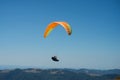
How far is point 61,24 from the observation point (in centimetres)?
3419

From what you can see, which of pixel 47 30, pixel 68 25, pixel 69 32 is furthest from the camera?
pixel 47 30

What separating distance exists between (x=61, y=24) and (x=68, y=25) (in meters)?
1.23

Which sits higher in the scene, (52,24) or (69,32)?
(52,24)

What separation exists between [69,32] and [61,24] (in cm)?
306

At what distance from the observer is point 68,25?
112 ft

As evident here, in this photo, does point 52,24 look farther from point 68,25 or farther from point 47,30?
point 68,25

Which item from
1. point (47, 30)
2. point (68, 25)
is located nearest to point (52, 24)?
point (47, 30)

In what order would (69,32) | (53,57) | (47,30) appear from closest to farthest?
(69,32) < (53,57) < (47,30)

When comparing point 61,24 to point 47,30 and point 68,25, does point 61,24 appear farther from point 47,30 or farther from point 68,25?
point 47,30

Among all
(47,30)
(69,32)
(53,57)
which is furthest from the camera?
(47,30)

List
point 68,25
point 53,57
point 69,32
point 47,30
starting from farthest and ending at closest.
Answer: point 47,30 → point 53,57 → point 68,25 → point 69,32

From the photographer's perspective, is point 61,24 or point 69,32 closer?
point 69,32

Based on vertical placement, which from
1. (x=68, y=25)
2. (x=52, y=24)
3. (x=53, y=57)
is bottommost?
(x=53, y=57)

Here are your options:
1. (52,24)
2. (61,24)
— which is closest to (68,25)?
(61,24)
